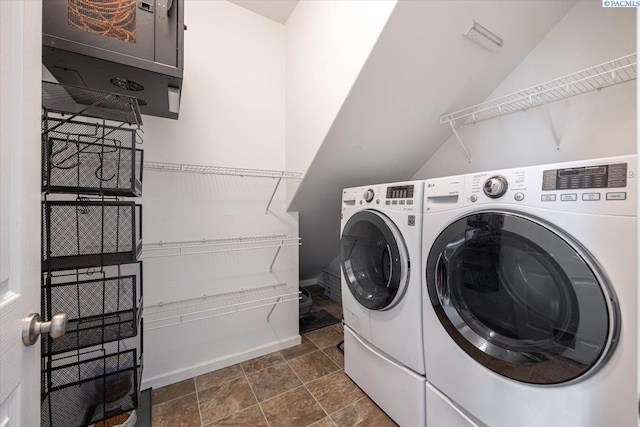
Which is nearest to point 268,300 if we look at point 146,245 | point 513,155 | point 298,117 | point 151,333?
point 151,333

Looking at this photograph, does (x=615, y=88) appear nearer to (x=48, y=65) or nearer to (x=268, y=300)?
(x=268, y=300)

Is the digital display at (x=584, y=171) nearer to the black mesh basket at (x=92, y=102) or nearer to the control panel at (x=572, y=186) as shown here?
the control panel at (x=572, y=186)

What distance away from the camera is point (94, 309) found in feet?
3.32

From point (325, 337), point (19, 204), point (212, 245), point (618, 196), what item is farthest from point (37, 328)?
point (325, 337)

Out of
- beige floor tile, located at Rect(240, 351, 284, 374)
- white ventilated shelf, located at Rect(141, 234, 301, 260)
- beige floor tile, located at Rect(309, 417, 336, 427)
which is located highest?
white ventilated shelf, located at Rect(141, 234, 301, 260)

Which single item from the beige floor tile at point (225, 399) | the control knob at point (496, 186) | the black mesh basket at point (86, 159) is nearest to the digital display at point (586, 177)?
the control knob at point (496, 186)

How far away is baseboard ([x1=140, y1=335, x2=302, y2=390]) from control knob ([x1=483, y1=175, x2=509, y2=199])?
5.79 ft

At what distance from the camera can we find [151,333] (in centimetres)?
153

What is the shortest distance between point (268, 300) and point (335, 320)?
0.87 meters

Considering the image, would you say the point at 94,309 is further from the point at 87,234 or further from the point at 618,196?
the point at 618,196

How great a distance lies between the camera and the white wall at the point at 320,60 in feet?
3.77

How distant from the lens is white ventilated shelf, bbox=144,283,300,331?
1507 mm

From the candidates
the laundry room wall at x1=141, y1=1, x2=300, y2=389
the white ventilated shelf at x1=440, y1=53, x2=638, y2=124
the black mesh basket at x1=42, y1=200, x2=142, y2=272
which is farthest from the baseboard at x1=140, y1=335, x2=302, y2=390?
the white ventilated shelf at x1=440, y1=53, x2=638, y2=124

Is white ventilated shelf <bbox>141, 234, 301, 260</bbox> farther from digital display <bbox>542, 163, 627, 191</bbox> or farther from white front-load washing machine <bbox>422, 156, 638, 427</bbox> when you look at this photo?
digital display <bbox>542, 163, 627, 191</bbox>
